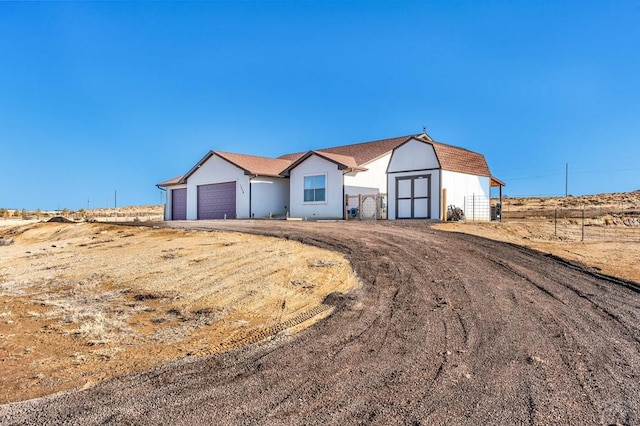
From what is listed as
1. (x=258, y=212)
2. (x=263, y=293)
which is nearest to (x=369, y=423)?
(x=263, y=293)

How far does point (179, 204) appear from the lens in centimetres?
3456

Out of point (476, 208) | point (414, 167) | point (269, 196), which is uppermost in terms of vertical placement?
point (414, 167)

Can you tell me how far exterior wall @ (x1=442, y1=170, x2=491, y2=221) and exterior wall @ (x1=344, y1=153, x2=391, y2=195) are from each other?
4.37 metres

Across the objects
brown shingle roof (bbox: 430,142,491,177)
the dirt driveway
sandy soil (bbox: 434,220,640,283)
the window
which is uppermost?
brown shingle roof (bbox: 430,142,491,177)

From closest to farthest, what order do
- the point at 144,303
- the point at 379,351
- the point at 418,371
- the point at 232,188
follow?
the point at 418,371 < the point at 379,351 < the point at 144,303 < the point at 232,188

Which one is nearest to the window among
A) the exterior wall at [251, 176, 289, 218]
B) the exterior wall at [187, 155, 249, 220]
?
the exterior wall at [251, 176, 289, 218]

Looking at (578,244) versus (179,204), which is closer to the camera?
(578,244)

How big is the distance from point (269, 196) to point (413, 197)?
9.49m

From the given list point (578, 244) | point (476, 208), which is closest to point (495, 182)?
point (476, 208)

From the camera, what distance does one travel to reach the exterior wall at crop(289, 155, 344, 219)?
2642cm

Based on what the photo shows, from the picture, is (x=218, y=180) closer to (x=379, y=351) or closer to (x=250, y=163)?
(x=250, y=163)

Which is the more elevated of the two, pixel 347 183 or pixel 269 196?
pixel 347 183

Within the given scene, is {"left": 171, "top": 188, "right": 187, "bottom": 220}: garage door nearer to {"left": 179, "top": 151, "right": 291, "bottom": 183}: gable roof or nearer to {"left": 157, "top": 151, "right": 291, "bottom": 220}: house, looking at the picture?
{"left": 157, "top": 151, "right": 291, "bottom": 220}: house

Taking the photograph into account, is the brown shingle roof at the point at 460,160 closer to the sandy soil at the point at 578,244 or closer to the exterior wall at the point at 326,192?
the sandy soil at the point at 578,244
